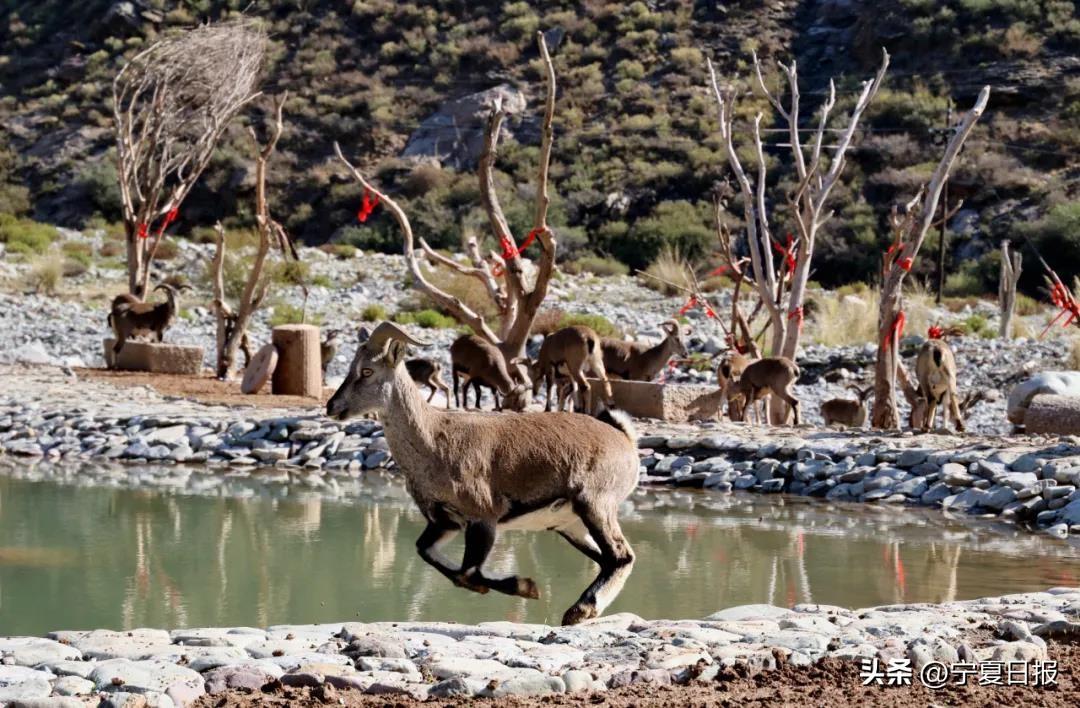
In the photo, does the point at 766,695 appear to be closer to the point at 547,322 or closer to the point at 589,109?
the point at 547,322

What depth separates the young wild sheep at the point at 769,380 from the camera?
17.3 metres

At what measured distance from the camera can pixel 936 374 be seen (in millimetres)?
16812

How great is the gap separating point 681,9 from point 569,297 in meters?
27.0

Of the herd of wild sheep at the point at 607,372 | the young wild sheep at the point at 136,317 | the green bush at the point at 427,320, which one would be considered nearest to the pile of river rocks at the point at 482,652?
the herd of wild sheep at the point at 607,372

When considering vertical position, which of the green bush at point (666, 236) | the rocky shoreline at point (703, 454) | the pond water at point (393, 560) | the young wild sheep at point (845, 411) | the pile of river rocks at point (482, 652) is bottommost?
the pond water at point (393, 560)

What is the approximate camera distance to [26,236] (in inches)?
1646

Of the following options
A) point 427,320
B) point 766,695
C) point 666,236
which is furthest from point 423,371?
point 666,236

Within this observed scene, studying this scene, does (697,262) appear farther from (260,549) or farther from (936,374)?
(260,549)

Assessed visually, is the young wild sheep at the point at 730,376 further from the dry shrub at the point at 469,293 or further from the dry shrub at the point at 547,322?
the dry shrub at the point at 469,293

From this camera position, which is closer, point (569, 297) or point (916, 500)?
point (916, 500)

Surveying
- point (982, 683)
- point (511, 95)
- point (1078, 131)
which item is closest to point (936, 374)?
point (982, 683)

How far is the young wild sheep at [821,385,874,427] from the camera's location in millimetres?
19141

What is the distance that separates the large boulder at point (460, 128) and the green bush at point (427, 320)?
22.5 m

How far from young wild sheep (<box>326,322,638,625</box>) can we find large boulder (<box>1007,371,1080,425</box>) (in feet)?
39.0
